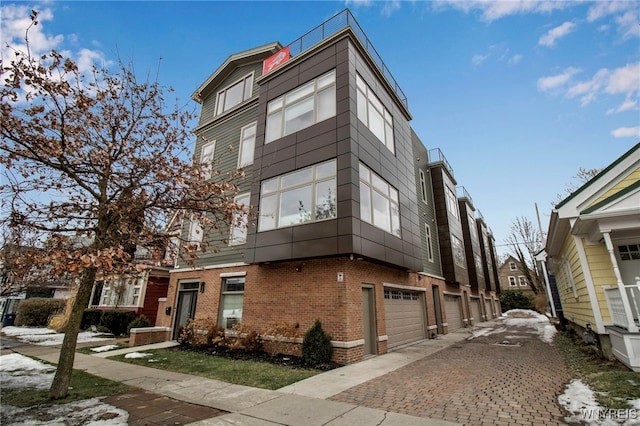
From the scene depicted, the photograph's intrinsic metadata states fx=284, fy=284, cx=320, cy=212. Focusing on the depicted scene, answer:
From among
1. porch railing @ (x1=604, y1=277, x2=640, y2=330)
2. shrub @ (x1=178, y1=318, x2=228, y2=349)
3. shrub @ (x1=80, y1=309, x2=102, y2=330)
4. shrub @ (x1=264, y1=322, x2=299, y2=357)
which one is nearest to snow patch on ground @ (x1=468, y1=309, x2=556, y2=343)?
porch railing @ (x1=604, y1=277, x2=640, y2=330)

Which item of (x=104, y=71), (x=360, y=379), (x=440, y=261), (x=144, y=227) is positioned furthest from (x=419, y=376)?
(x=440, y=261)

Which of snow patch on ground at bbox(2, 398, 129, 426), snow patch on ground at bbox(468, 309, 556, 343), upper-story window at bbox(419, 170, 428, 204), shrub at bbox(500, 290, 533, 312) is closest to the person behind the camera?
snow patch on ground at bbox(2, 398, 129, 426)

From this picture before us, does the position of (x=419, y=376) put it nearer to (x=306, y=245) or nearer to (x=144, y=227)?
(x=306, y=245)

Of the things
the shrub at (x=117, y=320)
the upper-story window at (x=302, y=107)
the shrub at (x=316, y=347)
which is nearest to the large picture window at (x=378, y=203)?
the upper-story window at (x=302, y=107)

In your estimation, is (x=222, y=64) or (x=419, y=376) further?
(x=222, y=64)

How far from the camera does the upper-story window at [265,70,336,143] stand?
10.8m

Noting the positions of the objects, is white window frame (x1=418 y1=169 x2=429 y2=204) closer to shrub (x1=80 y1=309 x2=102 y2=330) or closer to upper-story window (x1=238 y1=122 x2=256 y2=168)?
upper-story window (x1=238 y1=122 x2=256 y2=168)

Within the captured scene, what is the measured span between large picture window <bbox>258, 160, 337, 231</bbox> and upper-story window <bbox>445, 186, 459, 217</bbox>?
1327 centimetres

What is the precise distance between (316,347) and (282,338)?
5.20 feet

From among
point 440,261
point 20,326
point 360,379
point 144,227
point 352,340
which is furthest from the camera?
point 20,326

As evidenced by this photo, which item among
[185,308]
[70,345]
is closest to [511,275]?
[185,308]

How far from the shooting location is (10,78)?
4.96 meters

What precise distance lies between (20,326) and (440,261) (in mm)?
Answer: 31837

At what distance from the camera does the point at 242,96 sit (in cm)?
1544
